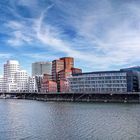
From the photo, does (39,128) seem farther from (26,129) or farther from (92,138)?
(92,138)

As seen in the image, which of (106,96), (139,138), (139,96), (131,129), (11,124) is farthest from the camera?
(106,96)

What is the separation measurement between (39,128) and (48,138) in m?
10.9

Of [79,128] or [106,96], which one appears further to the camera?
[106,96]

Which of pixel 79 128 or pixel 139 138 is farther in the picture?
pixel 79 128

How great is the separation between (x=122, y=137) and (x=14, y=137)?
57.8ft

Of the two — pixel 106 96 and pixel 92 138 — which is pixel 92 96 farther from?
pixel 92 138

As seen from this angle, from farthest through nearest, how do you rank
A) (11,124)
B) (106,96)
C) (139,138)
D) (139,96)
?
(106,96), (139,96), (11,124), (139,138)

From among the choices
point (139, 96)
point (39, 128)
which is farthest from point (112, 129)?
point (139, 96)

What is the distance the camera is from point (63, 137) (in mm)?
55031

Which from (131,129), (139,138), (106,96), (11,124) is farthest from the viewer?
(106,96)

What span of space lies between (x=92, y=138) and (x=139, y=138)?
7330mm

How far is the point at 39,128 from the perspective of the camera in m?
65.0

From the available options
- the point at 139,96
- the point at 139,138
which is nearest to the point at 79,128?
the point at 139,138

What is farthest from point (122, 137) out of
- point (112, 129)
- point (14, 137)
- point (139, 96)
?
point (139, 96)
